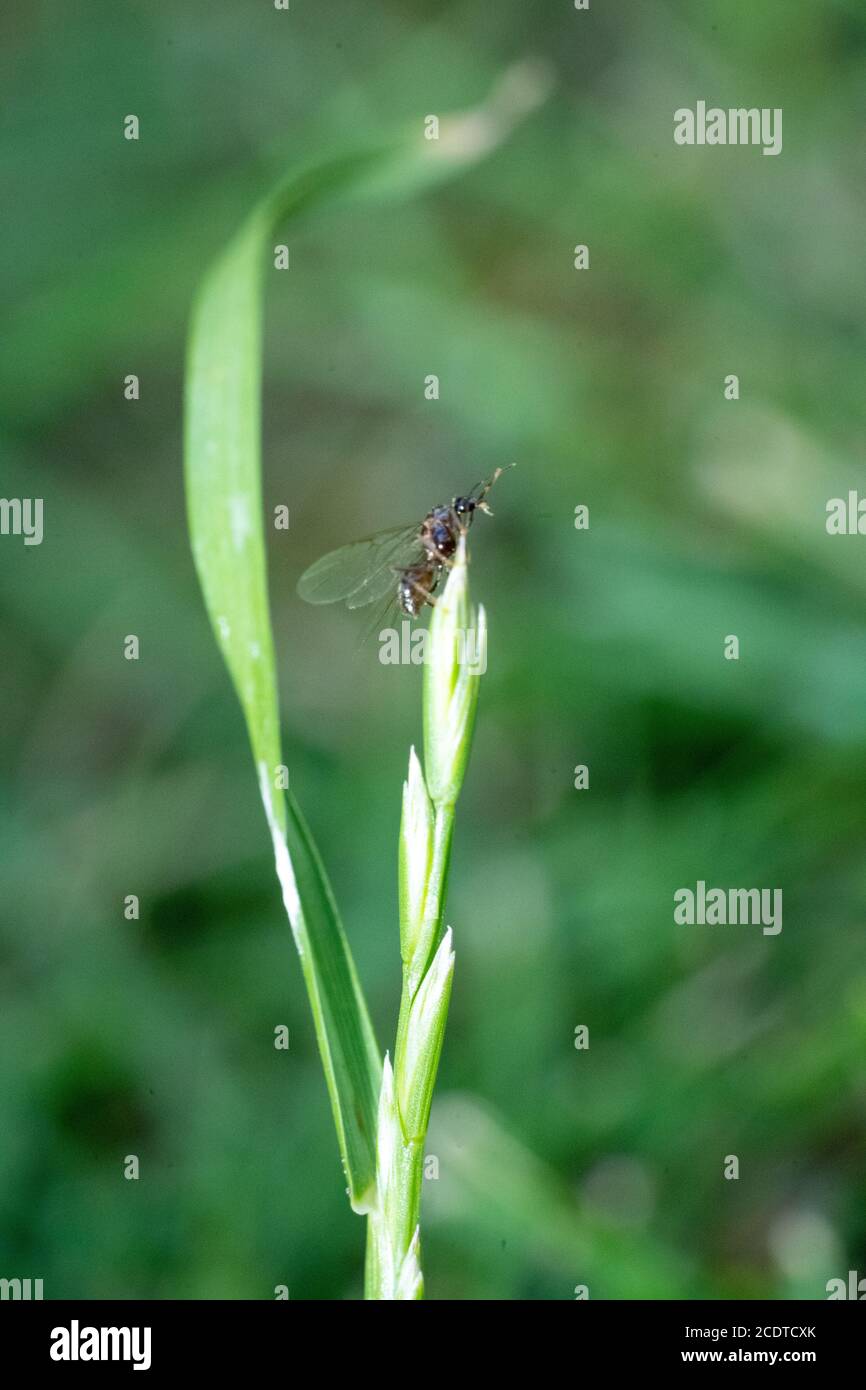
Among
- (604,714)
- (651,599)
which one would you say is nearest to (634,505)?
(651,599)

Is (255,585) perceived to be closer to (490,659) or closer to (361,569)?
(361,569)

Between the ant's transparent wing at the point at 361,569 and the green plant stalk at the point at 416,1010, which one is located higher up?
the ant's transparent wing at the point at 361,569

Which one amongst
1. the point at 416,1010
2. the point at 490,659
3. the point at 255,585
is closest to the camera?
the point at 416,1010

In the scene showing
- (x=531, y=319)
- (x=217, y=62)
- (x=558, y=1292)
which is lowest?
(x=558, y=1292)

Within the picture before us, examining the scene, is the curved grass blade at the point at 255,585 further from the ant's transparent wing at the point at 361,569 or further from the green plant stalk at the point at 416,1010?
the ant's transparent wing at the point at 361,569

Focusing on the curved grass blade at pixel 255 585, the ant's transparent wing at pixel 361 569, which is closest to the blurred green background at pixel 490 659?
the ant's transparent wing at pixel 361 569

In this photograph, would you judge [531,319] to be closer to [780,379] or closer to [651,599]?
[780,379]

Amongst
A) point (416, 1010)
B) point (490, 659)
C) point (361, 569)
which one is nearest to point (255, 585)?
point (416, 1010)
